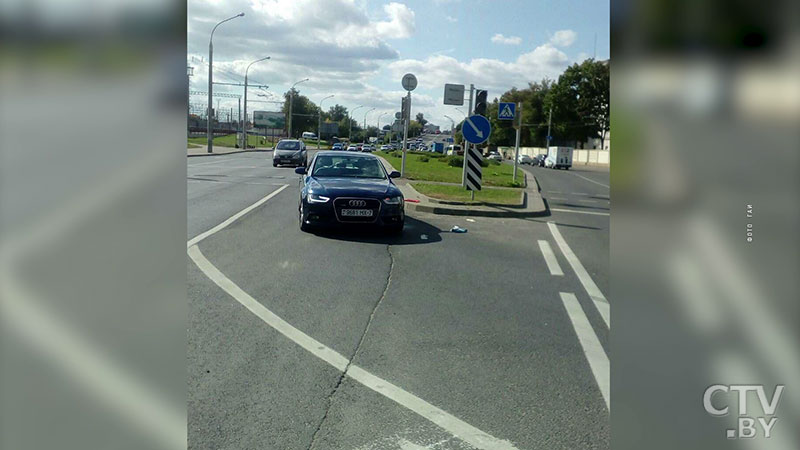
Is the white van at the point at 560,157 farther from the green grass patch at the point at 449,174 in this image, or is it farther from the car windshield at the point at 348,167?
the car windshield at the point at 348,167

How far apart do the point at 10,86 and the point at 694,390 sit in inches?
51.5

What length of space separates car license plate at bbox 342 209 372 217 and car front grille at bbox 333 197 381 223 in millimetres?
34

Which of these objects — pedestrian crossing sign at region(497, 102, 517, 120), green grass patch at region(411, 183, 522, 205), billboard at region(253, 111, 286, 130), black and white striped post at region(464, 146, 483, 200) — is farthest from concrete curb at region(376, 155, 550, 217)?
billboard at region(253, 111, 286, 130)

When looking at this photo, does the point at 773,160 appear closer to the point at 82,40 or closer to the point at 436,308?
the point at 82,40

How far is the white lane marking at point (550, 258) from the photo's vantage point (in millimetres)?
8156

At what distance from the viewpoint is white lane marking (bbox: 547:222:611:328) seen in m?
6.12

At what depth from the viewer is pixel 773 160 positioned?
1141 millimetres

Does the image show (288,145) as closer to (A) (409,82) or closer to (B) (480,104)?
(A) (409,82)

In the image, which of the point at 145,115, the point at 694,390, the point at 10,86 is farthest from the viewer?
the point at 694,390

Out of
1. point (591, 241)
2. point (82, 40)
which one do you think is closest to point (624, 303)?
point (82, 40)

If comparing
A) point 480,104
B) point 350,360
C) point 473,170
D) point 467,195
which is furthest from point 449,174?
point 350,360

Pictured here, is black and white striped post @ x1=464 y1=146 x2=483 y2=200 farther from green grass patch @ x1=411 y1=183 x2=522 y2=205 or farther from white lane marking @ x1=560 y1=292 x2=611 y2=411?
white lane marking @ x1=560 y1=292 x2=611 y2=411

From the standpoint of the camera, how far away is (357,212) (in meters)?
10.5

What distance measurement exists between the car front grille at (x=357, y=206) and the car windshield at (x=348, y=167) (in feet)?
5.22
